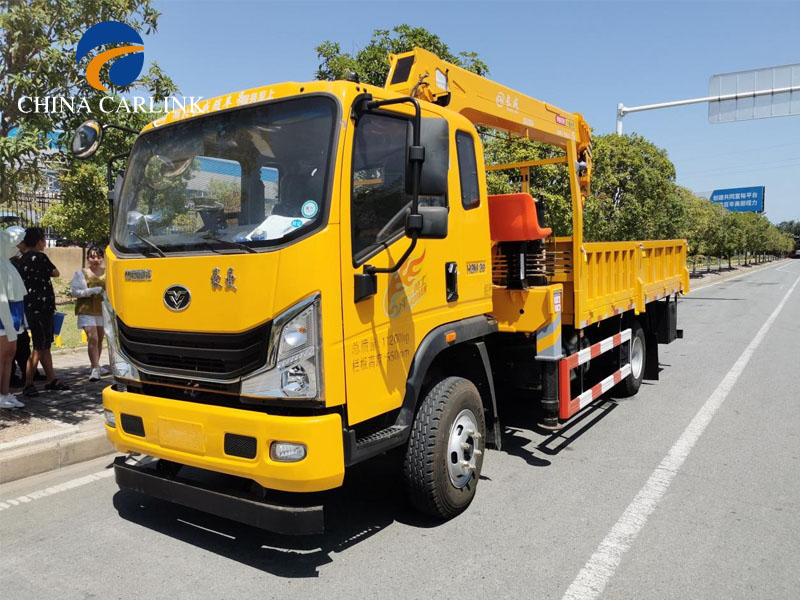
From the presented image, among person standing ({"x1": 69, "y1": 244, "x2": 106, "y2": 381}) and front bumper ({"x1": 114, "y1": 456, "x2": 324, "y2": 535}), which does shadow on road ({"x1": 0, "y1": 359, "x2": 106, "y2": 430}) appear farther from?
front bumper ({"x1": 114, "y1": 456, "x2": 324, "y2": 535})

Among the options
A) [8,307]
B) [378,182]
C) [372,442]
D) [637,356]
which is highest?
[378,182]

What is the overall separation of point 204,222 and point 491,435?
2472 millimetres

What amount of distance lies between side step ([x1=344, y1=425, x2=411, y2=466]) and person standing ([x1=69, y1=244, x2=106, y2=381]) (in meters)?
5.19

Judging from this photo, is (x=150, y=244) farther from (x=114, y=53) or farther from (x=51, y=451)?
(x=114, y=53)

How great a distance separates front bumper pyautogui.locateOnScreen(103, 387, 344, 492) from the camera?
9.30 feet

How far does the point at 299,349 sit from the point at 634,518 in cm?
252

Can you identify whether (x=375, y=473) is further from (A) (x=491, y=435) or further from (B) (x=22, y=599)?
(B) (x=22, y=599)

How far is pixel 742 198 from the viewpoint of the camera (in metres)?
66.4

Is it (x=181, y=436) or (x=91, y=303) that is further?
(x=91, y=303)

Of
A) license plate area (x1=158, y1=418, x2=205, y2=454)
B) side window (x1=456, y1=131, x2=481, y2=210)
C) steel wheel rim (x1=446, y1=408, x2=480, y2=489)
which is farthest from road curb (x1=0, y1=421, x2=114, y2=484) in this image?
side window (x1=456, y1=131, x2=481, y2=210)

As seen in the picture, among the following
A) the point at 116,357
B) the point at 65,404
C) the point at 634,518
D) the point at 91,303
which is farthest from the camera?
the point at 91,303

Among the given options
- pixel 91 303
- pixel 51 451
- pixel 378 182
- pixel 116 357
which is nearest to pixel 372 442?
pixel 378 182

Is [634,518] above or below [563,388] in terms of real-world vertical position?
below

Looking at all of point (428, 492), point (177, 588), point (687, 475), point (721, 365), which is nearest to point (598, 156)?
point (721, 365)
